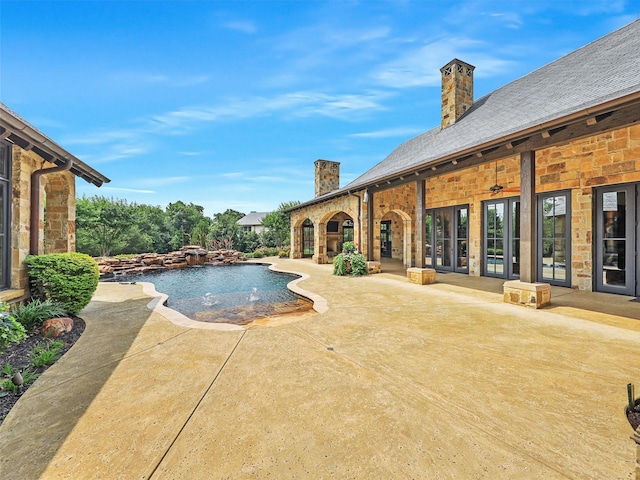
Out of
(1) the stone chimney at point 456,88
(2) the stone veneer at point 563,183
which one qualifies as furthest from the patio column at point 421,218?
(1) the stone chimney at point 456,88

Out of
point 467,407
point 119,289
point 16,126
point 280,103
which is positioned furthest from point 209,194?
point 467,407

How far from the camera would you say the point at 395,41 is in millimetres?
7809

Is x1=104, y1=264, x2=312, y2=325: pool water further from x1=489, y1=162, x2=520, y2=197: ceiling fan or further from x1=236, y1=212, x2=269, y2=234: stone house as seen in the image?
x1=236, y1=212, x2=269, y2=234: stone house

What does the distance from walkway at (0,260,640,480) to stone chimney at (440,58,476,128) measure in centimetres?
861

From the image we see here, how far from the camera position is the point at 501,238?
8133 millimetres

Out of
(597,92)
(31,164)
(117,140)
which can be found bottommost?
(31,164)

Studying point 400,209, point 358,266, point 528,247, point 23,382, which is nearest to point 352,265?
point 358,266

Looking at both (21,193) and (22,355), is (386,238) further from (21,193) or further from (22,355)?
(22,355)

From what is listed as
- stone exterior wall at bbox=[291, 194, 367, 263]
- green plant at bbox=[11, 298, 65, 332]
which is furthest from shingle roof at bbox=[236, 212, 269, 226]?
green plant at bbox=[11, 298, 65, 332]

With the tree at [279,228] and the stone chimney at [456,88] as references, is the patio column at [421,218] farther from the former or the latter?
the tree at [279,228]

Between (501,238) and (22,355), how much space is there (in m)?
10.3

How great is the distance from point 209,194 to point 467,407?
4839 centimetres

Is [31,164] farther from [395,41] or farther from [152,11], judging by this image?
[395,41]

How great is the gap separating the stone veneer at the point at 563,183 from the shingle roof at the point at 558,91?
873mm
